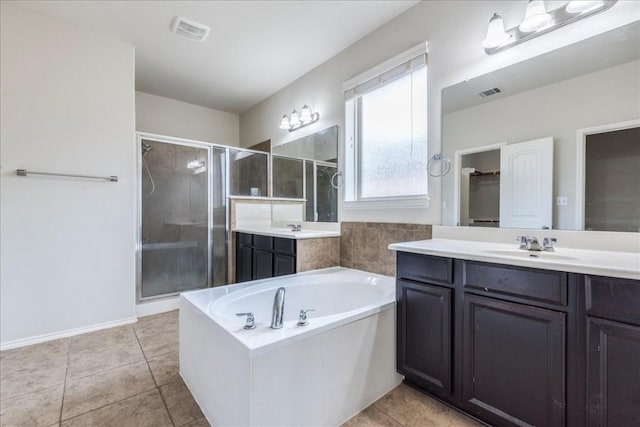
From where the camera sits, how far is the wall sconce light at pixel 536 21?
54.9 inches

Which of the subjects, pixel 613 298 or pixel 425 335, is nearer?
pixel 613 298

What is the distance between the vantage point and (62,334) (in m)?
2.38

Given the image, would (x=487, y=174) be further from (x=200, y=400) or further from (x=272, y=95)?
(x=272, y=95)

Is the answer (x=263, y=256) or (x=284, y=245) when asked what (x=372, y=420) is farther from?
(x=263, y=256)

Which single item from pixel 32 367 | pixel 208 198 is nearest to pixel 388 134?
pixel 208 198

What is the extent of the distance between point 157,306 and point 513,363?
304 cm

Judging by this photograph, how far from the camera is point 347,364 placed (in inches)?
55.7

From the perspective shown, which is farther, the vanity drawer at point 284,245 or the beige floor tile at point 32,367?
the vanity drawer at point 284,245

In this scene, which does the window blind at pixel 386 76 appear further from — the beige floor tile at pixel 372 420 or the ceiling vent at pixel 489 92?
the beige floor tile at pixel 372 420

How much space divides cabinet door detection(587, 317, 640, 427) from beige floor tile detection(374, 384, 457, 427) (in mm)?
601

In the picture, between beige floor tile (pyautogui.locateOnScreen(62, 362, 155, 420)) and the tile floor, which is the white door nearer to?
the tile floor

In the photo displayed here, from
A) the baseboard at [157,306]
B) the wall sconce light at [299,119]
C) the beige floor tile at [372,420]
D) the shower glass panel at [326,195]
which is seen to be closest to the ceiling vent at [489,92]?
the shower glass panel at [326,195]

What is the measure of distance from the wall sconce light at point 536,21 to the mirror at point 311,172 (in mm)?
1408

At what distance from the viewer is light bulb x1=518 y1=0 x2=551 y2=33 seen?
147cm
